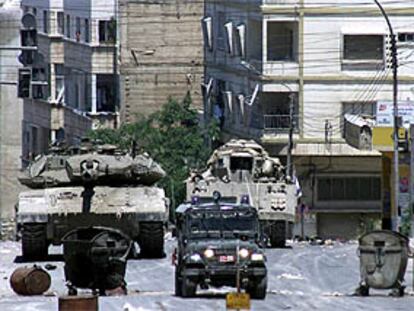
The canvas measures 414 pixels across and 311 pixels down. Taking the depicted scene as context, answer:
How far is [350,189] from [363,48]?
4.83 m

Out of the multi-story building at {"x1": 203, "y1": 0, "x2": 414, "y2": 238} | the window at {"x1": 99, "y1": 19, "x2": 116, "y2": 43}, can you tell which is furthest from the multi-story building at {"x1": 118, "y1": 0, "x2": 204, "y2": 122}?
the multi-story building at {"x1": 203, "y1": 0, "x2": 414, "y2": 238}

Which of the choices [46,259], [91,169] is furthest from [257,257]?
[46,259]

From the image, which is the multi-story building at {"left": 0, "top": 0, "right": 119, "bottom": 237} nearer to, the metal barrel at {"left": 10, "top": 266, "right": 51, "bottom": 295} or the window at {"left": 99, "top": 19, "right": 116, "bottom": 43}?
the window at {"left": 99, "top": 19, "right": 116, "bottom": 43}

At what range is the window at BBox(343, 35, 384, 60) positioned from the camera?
64375 mm

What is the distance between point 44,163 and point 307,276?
28.0ft

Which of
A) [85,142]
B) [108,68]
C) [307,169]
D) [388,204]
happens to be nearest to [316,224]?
[307,169]

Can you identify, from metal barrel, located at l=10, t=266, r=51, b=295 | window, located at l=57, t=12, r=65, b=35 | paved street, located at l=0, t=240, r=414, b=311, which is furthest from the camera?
window, located at l=57, t=12, r=65, b=35

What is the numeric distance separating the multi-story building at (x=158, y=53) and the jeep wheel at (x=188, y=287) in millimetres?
43731

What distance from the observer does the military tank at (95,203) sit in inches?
1613

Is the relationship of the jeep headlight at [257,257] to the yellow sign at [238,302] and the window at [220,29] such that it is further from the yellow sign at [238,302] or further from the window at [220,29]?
the window at [220,29]

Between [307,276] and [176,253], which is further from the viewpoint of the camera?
[307,276]

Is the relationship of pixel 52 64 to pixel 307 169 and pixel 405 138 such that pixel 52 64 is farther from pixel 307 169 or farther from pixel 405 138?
pixel 405 138

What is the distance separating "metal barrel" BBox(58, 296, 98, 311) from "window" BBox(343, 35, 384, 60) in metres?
38.9

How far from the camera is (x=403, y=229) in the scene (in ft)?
171
